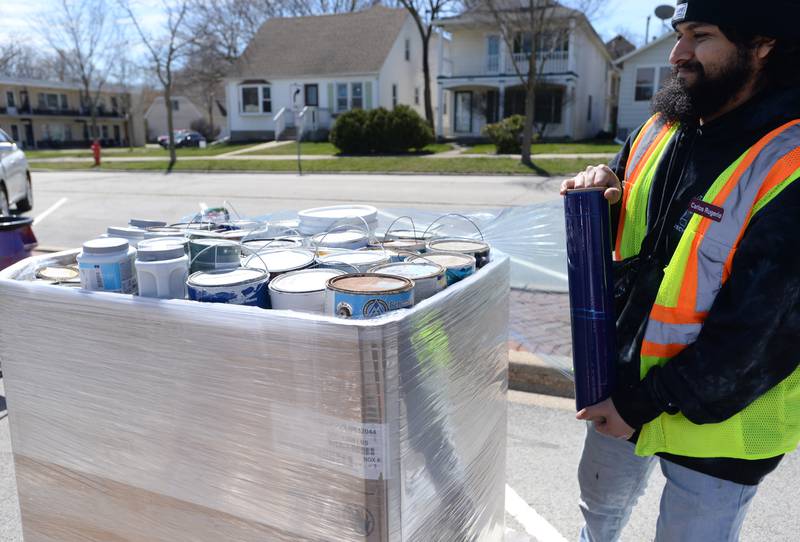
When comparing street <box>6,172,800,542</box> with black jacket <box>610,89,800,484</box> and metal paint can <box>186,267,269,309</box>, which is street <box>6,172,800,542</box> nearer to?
black jacket <box>610,89,800,484</box>

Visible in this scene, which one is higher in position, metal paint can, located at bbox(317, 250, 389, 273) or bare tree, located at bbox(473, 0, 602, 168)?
bare tree, located at bbox(473, 0, 602, 168)

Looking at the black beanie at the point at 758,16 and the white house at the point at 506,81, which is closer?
the black beanie at the point at 758,16

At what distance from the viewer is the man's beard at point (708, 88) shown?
1.58 m

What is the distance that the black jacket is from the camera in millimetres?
1439

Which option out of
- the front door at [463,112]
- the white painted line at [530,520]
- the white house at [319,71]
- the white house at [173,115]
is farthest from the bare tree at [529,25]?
the white house at [173,115]

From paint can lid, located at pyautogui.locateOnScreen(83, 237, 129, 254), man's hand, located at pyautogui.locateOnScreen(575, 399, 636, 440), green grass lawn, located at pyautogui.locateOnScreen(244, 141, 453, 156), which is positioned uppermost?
green grass lawn, located at pyautogui.locateOnScreen(244, 141, 453, 156)

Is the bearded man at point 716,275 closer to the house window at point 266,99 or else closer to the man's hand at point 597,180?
the man's hand at point 597,180

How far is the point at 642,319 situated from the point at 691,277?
0.26 m

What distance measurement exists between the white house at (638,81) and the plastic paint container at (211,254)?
2790 centimetres

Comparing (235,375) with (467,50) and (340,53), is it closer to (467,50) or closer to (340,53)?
(467,50)

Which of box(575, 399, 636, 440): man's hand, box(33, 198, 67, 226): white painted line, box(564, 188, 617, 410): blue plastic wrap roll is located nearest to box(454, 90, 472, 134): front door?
box(33, 198, 67, 226): white painted line

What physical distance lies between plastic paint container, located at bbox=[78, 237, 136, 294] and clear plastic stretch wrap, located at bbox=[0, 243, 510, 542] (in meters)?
0.07

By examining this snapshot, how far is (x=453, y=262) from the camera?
6.97ft

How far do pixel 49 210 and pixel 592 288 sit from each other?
42.7 ft
